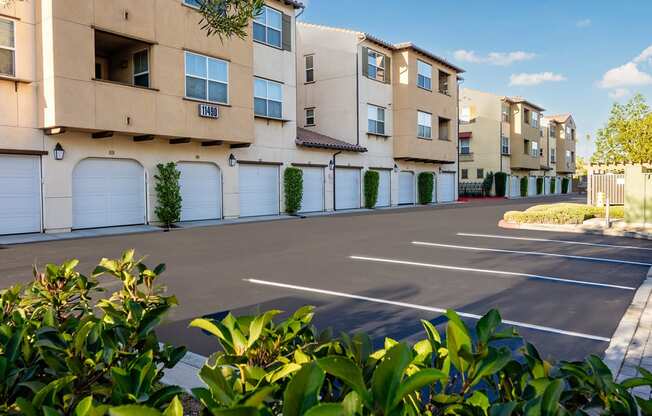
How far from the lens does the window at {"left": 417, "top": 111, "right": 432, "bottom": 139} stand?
105 ft

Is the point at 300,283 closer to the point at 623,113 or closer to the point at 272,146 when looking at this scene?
the point at 272,146

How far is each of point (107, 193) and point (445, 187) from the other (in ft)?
88.7

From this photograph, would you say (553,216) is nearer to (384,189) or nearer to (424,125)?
(384,189)

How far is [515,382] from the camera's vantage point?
68.9 inches

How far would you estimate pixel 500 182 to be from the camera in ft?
154

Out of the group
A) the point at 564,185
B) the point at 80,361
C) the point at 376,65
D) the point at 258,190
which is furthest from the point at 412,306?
the point at 564,185

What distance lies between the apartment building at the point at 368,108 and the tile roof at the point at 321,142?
0.35ft

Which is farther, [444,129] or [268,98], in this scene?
[444,129]

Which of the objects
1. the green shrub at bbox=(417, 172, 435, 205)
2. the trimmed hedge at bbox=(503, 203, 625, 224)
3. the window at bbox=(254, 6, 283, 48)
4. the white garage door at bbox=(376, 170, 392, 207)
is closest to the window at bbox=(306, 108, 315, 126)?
the white garage door at bbox=(376, 170, 392, 207)

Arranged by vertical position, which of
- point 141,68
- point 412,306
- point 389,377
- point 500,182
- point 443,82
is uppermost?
point 443,82

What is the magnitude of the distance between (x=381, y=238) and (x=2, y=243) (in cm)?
1062

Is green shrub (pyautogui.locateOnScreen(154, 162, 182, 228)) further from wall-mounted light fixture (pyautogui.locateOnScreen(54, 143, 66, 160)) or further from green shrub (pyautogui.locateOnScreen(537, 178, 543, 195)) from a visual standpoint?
green shrub (pyautogui.locateOnScreen(537, 178, 543, 195))

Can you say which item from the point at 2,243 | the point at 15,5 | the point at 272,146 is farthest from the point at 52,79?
the point at 272,146

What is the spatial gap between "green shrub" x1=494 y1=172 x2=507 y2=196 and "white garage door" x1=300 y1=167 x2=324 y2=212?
1062 inches
